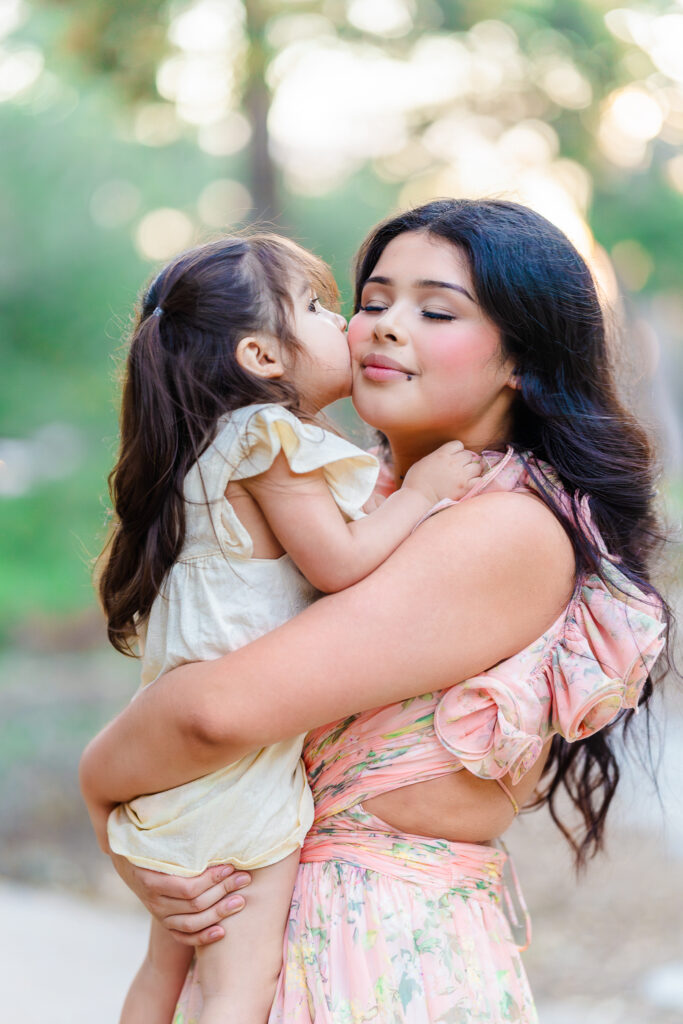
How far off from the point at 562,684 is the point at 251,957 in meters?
0.48

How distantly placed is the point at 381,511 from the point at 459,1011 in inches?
23.2

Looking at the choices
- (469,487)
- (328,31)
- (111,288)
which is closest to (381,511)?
(469,487)

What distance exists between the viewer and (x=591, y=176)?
4719 mm

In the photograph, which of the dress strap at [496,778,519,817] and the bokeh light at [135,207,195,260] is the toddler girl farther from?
the bokeh light at [135,207,195,260]

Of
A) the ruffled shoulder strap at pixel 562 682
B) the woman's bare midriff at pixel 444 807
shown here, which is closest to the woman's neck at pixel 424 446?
the ruffled shoulder strap at pixel 562 682

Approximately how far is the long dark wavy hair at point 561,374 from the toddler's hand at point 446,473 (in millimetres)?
79

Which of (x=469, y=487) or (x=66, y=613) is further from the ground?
(x=469, y=487)

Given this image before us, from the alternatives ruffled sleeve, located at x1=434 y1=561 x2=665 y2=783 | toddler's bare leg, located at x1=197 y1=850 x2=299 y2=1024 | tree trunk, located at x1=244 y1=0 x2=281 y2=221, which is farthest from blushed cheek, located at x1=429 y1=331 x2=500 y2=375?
tree trunk, located at x1=244 y1=0 x2=281 y2=221

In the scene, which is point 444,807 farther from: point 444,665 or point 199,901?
point 199,901

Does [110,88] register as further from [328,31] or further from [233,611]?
[233,611]

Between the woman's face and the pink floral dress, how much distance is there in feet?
0.40

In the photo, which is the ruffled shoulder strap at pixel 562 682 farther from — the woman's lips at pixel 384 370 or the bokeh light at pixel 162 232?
the bokeh light at pixel 162 232

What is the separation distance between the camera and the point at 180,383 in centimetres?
125

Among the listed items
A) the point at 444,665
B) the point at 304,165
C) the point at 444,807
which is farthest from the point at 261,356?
the point at 304,165
